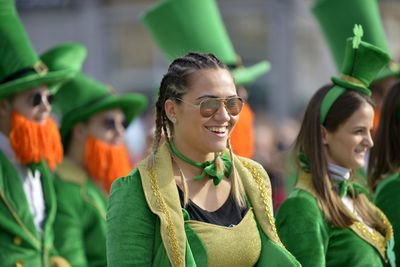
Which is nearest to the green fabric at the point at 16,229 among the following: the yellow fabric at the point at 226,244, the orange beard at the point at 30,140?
the orange beard at the point at 30,140

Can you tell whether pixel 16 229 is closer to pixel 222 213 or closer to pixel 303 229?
pixel 303 229

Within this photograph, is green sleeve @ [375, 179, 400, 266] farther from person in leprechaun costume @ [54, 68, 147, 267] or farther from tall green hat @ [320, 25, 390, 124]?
person in leprechaun costume @ [54, 68, 147, 267]

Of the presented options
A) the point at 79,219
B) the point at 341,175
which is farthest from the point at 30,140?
the point at 341,175

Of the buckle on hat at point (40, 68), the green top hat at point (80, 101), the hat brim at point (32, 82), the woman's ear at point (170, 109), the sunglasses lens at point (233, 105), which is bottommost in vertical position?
the green top hat at point (80, 101)

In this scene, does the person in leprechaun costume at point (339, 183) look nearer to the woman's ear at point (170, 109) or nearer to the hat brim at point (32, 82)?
the woman's ear at point (170, 109)

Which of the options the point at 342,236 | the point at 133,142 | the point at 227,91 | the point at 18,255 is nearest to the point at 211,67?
the point at 227,91

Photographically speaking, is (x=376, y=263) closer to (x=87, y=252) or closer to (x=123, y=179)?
(x=123, y=179)

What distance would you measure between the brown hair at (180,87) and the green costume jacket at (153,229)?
0.09m

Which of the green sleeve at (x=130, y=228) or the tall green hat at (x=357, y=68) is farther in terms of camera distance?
the tall green hat at (x=357, y=68)

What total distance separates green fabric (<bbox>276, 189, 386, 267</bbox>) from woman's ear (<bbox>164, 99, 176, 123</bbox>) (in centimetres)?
102

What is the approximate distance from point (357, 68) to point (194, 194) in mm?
1485

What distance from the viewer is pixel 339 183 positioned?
5152 mm

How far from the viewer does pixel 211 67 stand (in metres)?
4.13

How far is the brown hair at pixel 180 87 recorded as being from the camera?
412 centimetres
